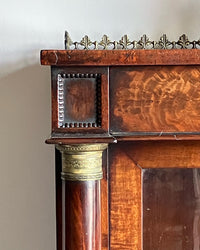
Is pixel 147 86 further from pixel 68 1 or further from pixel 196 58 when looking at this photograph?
pixel 68 1

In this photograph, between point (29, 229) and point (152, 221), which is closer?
point (152, 221)

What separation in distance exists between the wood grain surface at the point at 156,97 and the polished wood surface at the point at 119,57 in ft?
0.04

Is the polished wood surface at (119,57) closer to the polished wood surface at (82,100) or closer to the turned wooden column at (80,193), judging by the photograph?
the polished wood surface at (82,100)

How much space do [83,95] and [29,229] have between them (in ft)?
1.30

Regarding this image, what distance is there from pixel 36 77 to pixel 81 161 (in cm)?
32

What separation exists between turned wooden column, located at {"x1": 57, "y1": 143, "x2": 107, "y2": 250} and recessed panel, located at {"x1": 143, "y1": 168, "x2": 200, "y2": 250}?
9 centimetres

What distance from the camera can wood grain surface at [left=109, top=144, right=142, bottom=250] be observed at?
68cm

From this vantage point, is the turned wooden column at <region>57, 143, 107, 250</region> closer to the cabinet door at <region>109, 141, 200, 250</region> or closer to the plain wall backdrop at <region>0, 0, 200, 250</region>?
the cabinet door at <region>109, 141, 200, 250</region>

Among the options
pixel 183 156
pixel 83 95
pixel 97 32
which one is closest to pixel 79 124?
pixel 83 95

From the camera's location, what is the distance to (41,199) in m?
0.91

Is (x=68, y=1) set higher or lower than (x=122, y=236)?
higher

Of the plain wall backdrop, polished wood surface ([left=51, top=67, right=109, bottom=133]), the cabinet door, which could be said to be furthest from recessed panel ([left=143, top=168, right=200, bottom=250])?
the plain wall backdrop

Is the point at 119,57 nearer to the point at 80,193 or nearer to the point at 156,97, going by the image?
the point at 156,97

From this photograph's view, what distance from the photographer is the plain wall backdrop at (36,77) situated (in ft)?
2.91
